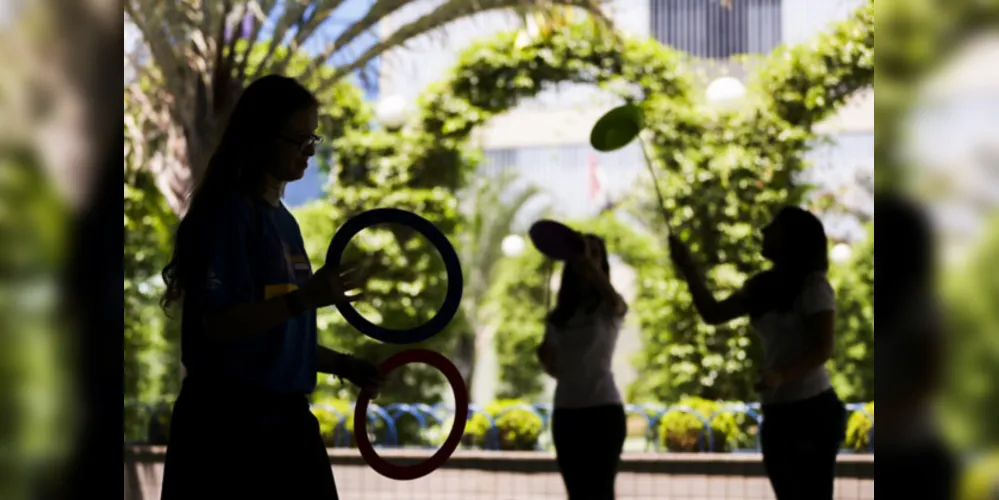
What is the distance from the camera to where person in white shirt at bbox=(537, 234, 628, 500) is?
376 cm

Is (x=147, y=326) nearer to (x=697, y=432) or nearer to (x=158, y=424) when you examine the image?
(x=158, y=424)

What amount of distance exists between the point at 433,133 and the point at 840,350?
325 centimetres

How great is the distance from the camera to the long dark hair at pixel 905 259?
2234 millimetres

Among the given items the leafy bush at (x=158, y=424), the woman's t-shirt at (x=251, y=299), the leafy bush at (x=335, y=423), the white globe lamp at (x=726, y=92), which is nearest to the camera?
the woman's t-shirt at (x=251, y=299)

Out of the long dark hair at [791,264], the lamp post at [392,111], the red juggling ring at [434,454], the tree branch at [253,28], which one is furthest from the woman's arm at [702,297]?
the lamp post at [392,111]

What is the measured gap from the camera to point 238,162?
8.52ft

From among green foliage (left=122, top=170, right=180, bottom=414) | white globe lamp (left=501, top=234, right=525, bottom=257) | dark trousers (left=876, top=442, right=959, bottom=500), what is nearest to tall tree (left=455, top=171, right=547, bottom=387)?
white globe lamp (left=501, top=234, right=525, bottom=257)

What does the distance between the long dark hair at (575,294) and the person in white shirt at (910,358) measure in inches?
62.1

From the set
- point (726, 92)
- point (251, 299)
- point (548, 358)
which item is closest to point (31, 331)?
point (251, 299)

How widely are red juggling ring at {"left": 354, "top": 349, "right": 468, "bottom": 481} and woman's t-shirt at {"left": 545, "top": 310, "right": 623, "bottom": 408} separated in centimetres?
68

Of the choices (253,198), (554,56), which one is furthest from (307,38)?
(253,198)

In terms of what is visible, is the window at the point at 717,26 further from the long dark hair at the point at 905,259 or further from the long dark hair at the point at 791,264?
the long dark hair at the point at 905,259

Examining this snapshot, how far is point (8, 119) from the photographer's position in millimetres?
3061

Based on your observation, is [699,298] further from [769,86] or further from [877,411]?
[769,86]
